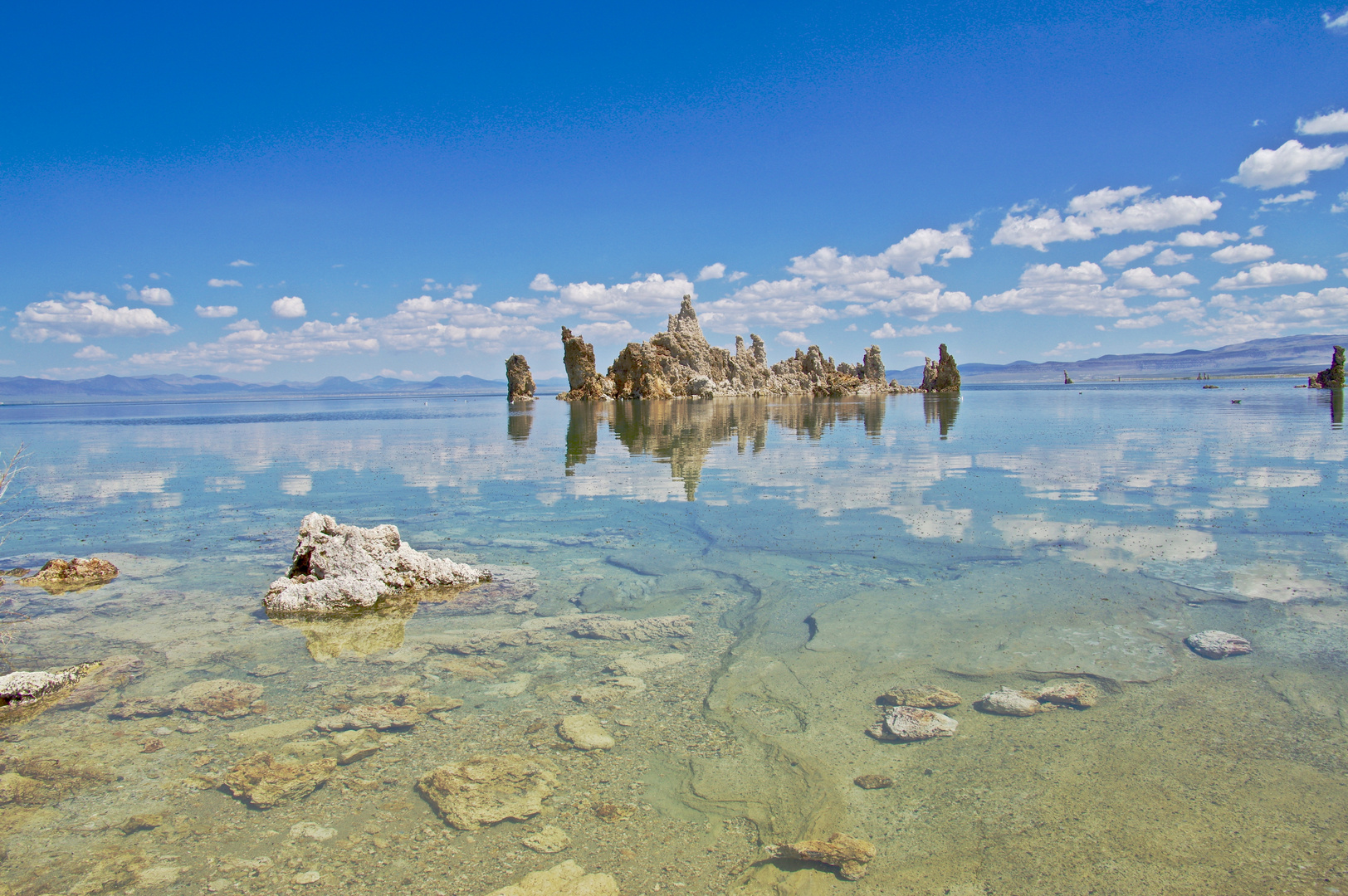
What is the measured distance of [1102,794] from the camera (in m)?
4.72

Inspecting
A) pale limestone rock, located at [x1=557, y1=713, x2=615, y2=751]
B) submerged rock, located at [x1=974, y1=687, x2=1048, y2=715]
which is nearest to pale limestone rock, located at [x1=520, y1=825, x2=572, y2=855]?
pale limestone rock, located at [x1=557, y1=713, x2=615, y2=751]

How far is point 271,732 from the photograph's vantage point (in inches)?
230

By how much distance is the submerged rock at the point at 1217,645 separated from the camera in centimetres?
679

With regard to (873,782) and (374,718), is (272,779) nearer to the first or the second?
(374,718)

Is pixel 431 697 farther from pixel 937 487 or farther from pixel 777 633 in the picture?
pixel 937 487

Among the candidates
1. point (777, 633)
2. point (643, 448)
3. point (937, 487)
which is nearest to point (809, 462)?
point (937, 487)

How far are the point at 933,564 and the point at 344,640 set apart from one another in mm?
8291

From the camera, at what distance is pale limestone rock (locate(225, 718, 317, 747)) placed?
5.70 m

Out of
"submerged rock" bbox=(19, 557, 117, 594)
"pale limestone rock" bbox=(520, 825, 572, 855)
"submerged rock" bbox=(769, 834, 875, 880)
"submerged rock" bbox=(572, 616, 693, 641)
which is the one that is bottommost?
"submerged rock" bbox=(769, 834, 875, 880)

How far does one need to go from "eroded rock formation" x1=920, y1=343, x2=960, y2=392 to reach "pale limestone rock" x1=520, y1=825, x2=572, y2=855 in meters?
137

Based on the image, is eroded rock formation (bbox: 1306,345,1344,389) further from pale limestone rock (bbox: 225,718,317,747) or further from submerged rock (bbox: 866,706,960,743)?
pale limestone rock (bbox: 225,718,317,747)

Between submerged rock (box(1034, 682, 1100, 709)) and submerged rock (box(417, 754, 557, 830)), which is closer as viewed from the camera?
submerged rock (box(417, 754, 557, 830))

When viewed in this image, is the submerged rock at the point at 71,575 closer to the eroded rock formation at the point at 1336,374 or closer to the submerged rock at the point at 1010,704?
the submerged rock at the point at 1010,704

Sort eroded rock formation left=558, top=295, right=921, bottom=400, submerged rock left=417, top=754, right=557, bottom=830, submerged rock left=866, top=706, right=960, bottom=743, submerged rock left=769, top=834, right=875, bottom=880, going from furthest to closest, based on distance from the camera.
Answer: eroded rock formation left=558, top=295, right=921, bottom=400 < submerged rock left=866, top=706, right=960, bottom=743 < submerged rock left=417, top=754, right=557, bottom=830 < submerged rock left=769, top=834, right=875, bottom=880
